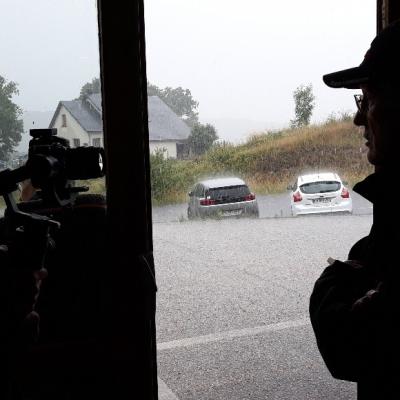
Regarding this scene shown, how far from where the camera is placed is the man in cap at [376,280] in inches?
29.8

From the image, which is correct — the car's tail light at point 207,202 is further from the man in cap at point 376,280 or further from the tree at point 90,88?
the man in cap at point 376,280

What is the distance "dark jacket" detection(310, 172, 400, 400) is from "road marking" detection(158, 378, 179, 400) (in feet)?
6.88

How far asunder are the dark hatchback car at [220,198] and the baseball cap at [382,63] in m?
1.23

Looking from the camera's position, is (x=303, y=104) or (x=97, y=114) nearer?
(x=97, y=114)

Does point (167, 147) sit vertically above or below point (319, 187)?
above

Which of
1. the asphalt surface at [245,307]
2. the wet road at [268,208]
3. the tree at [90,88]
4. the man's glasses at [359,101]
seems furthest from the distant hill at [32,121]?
the asphalt surface at [245,307]

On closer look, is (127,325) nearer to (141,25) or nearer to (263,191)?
(141,25)

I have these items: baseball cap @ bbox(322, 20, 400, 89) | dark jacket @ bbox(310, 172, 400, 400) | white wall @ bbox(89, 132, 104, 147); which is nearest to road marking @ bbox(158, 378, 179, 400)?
white wall @ bbox(89, 132, 104, 147)

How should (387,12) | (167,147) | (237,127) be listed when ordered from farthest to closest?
(237,127) < (167,147) < (387,12)

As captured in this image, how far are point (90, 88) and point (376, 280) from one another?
3.08 feet

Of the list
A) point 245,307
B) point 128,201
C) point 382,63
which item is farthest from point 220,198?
point 245,307

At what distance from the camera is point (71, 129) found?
4.90ft

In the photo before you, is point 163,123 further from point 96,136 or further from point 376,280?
point 376,280

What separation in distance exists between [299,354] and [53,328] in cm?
221
